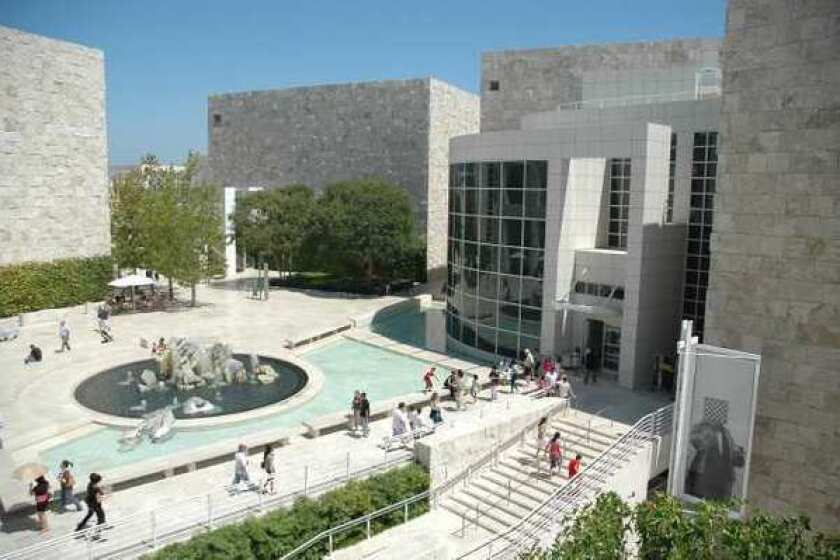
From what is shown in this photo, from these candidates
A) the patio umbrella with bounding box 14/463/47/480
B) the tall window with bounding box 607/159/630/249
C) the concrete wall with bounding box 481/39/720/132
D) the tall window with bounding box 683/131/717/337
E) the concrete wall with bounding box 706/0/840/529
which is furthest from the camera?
the concrete wall with bounding box 481/39/720/132

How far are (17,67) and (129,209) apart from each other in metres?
11.3

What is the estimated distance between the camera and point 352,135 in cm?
5491

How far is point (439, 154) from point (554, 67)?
35.6 ft

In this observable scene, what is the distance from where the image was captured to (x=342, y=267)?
164 ft

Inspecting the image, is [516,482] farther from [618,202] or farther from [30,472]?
[618,202]

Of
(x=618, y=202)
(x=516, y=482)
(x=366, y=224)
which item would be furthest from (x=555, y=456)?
(x=366, y=224)

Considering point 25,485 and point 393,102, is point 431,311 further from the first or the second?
point 25,485

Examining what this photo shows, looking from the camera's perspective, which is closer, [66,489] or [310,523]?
[310,523]

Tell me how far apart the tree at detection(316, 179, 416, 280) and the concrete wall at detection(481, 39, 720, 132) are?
33.7 ft

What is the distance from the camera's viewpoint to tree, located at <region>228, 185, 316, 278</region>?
48906mm

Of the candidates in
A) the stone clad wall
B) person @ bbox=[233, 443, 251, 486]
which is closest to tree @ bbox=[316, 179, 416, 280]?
the stone clad wall

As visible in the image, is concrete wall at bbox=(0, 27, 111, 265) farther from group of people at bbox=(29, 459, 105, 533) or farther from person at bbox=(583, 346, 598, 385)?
person at bbox=(583, 346, 598, 385)

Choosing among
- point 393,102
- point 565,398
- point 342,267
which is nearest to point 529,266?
point 565,398

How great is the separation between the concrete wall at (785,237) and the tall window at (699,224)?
28.9 ft
